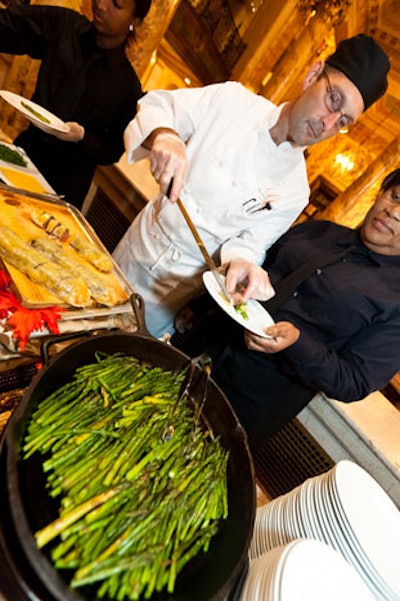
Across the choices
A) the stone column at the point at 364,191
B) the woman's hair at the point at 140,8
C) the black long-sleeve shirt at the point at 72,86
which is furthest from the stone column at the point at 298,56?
the black long-sleeve shirt at the point at 72,86

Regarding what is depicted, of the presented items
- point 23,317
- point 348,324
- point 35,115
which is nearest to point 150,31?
point 35,115

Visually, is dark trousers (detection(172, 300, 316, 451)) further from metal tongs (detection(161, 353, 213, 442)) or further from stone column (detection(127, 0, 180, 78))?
stone column (detection(127, 0, 180, 78))

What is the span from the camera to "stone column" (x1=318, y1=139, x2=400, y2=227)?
8.73 m

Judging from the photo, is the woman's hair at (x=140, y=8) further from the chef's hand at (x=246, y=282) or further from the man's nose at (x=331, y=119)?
the chef's hand at (x=246, y=282)

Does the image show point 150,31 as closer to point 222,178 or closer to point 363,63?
point 222,178

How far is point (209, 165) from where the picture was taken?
2.30 m

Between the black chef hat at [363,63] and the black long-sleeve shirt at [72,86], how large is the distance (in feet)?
5.71

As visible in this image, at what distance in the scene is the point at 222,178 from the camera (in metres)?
2.29

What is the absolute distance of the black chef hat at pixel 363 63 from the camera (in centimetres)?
183

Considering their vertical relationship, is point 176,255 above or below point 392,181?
below

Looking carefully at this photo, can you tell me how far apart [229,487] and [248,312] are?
0.85 meters

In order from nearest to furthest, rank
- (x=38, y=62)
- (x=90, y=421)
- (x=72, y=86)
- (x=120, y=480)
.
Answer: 1. (x=120, y=480)
2. (x=90, y=421)
3. (x=72, y=86)
4. (x=38, y=62)

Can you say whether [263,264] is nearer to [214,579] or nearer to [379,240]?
[379,240]

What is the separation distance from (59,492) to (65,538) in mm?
126
